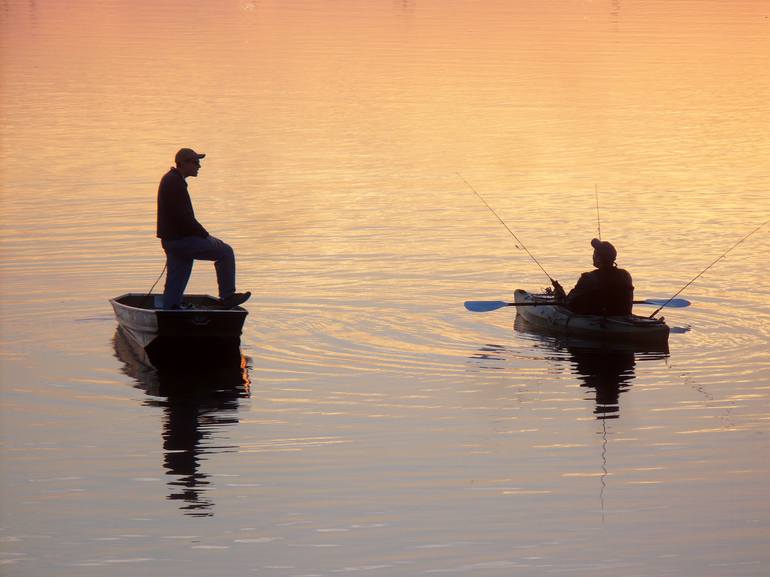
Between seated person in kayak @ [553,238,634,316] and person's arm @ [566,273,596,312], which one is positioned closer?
seated person in kayak @ [553,238,634,316]

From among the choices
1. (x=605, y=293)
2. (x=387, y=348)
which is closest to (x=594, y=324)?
(x=605, y=293)

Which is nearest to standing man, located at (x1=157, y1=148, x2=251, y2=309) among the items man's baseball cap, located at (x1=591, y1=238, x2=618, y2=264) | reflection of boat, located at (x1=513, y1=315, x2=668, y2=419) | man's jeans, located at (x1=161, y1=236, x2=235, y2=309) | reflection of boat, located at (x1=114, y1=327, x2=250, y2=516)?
man's jeans, located at (x1=161, y1=236, x2=235, y2=309)

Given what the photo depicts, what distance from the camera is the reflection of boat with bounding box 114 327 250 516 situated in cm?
1238

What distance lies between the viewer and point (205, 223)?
25094 mm

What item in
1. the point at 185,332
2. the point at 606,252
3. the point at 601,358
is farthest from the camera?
the point at 606,252

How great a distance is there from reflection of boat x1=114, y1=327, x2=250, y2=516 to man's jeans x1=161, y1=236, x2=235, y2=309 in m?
0.69

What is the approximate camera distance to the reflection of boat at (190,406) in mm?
12375

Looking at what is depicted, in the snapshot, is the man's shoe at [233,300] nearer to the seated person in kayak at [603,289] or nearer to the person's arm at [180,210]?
the person's arm at [180,210]

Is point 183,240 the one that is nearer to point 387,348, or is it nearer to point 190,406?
point 190,406

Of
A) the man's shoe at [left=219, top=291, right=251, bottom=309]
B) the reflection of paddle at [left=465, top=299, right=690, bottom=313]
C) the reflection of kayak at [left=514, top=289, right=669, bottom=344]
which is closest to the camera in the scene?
the man's shoe at [left=219, top=291, right=251, bottom=309]

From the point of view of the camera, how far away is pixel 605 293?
→ 17.6m

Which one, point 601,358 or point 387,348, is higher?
point 387,348

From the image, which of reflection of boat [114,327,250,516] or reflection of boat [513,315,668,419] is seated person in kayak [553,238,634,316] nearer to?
reflection of boat [513,315,668,419]

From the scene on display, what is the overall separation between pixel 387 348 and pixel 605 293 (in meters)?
2.37
